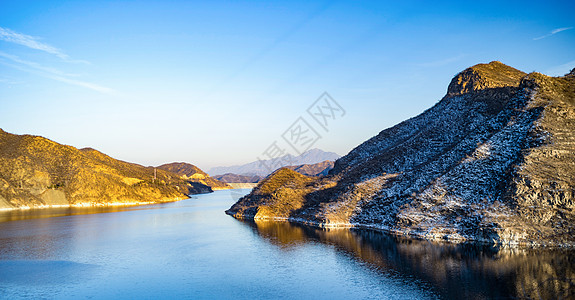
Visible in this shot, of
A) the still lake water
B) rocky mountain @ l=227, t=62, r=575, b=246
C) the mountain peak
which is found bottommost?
the still lake water

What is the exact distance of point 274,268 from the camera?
4366cm

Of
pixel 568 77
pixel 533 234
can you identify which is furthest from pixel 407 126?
pixel 533 234

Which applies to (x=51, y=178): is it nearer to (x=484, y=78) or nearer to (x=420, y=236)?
(x=420, y=236)

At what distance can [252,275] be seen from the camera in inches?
1597

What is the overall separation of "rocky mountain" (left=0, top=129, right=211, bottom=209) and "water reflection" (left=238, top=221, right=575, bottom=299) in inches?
4699

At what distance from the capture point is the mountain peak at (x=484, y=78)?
3851 inches

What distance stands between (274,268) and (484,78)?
294 ft

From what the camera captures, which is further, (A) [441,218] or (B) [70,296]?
(A) [441,218]

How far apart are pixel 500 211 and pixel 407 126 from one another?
199ft

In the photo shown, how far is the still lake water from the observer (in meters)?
33.3

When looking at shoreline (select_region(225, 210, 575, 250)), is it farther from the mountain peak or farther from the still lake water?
the mountain peak

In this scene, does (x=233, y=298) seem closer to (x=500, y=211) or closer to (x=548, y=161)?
(x=500, y=211)

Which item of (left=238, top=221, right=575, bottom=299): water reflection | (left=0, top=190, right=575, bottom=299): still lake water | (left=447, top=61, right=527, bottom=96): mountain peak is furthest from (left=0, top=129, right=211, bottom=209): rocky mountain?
(left=447, top=61, right=527, bottom=96): mountain peak

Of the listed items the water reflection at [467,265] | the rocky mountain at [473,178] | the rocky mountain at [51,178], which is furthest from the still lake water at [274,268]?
the rocky mountain at [51,178]
